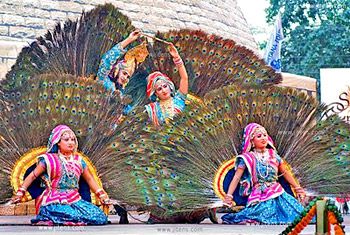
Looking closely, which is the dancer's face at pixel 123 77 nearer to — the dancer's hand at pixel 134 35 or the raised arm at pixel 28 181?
the dancer's hand at pixel 134 35

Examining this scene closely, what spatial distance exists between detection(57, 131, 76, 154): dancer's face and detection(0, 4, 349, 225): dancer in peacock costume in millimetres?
212

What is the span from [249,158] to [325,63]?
2049cm

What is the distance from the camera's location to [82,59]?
9.62 metres

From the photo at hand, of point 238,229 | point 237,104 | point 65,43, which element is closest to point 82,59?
point 65,43

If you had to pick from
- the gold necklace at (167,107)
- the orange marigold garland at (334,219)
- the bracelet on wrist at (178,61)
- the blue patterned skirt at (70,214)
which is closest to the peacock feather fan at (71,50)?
the bracelet on wrist at (178,61)

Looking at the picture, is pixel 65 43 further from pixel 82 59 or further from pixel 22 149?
pixel 22 149

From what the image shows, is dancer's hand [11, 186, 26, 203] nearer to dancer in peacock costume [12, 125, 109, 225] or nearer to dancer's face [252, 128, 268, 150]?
dancer in peacock costume [12, 125, 109, 225]

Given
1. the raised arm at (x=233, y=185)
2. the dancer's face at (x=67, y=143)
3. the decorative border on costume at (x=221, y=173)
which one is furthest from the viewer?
the decorative border on costume at (x=221, y=173)

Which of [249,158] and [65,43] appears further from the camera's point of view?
[65,43]

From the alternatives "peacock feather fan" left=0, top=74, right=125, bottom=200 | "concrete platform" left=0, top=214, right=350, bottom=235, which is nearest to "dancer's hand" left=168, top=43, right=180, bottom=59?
"peacock feather fan" left=0, top=74, right=125, bottom=200

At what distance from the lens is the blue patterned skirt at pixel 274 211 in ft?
29.5

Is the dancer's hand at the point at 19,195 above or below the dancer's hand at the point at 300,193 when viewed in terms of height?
below

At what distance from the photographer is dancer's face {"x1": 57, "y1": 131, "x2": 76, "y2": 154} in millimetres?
8875

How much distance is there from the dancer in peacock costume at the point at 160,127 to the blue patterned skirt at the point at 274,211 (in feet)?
0.94
